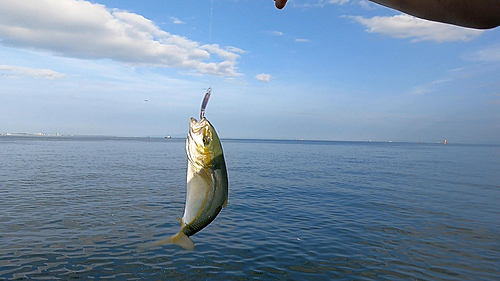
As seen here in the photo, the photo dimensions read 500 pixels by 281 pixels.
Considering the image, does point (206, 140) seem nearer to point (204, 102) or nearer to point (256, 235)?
point (204, 102)

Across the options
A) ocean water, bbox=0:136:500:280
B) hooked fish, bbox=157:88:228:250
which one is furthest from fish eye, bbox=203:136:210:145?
ocean water, bbox=0:136:500:280

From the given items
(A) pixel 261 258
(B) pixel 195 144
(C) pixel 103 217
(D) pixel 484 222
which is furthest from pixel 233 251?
(D) pixel 484 222

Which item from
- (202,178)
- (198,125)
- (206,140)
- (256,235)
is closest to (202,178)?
(202,178)

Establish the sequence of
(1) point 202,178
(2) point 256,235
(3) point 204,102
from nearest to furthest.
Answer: (3) point 204,102, (1) point 202,178, (2) point 256,235

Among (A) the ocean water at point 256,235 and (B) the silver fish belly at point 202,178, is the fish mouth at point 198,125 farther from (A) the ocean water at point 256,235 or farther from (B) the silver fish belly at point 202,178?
(A) the ocean water at point 256,235

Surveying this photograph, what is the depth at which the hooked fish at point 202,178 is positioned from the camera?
3754 millimetres

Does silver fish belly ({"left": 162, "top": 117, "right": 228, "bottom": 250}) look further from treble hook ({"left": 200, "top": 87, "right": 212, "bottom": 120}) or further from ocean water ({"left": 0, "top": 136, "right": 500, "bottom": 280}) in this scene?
ocean water ({"left": 0, "top": 136, "right": 500, "bottom": 280})

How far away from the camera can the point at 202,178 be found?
3934 mm

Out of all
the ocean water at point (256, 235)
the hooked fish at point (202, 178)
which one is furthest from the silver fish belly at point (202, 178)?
the ocean water at point (256, 235)

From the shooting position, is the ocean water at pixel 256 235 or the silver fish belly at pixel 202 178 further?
the ocean water at pixel 256 235

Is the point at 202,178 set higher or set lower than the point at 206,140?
lower

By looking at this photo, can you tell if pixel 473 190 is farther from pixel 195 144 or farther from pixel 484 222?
pixel 195 144

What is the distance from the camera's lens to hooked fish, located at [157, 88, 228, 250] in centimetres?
375

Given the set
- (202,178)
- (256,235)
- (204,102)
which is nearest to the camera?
(204,102)
